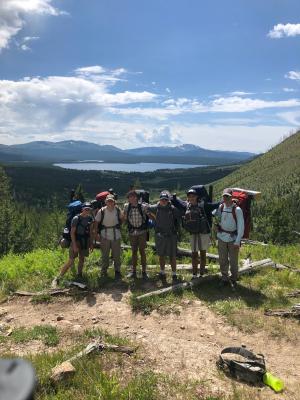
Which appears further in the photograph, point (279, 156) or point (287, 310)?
point (279, 156)

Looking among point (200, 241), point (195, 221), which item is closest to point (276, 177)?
point (200, 241)

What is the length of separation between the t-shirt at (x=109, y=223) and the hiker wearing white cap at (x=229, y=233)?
9.37 ft

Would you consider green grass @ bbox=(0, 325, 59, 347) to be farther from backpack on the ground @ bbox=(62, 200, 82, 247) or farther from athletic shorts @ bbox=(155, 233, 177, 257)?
athletic shorts @ bbox=(155, 233, 177, 257)

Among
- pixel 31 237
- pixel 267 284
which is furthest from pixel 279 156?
pixel 267 284

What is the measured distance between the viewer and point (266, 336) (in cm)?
794

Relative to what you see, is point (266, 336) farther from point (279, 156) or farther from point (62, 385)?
point (279, 156)

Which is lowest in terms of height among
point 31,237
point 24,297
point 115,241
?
point 31,237

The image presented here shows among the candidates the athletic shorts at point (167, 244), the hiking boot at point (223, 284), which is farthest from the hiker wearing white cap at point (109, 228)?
the hiking boot at point (223, 284)

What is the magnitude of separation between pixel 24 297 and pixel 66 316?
1992 mm

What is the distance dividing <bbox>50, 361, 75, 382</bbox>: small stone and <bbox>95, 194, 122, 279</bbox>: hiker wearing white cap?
5484mm

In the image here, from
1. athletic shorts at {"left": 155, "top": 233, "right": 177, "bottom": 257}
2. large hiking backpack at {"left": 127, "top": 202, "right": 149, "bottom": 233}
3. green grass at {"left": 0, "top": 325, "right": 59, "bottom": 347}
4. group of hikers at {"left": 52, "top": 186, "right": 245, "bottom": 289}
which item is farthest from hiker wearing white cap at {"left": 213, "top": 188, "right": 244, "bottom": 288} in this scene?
green grass at {"left": 0, "top": 325, "right": 59, "bottom": 347}

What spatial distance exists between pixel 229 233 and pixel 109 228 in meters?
3.43

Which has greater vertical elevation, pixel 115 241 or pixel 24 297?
pixel 115 241

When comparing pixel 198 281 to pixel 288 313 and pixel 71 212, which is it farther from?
pixel 71 212
